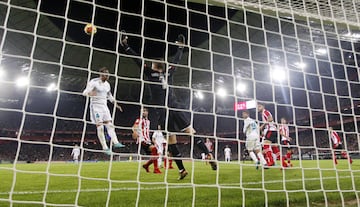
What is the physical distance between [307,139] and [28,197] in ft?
81.5

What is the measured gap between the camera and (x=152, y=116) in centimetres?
2711

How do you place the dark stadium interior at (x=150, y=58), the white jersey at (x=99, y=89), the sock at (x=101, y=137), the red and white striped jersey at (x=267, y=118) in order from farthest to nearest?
the dark stadium interior at (x=150, y=58), the red and white striped jersey at (x=267, y=118), the sock at (x=101, y=137), the white jersey at (x=99, y=89)

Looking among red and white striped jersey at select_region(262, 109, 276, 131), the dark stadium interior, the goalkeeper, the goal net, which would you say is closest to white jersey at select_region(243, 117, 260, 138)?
red and white striped jersey at select_region(262, 109, 276, 131)

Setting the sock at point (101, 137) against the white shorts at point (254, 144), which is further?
the white shorts at point (254, 144)

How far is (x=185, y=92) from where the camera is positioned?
2764 centimetres

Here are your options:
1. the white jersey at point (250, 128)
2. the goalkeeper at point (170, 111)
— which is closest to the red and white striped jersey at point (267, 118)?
the white jersey at point (250, 128)

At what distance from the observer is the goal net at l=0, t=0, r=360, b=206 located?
3598 mm

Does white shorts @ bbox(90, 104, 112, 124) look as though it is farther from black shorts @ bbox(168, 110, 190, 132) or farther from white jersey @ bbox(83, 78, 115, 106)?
black shorts @ bbox(168, 110, 190, 132)

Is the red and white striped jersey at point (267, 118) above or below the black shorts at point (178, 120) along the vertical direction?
above

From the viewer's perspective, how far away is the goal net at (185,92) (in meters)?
3.60

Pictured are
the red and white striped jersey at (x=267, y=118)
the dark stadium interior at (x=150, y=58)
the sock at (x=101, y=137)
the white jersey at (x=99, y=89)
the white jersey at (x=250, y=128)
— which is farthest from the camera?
the dark stadium interior at (x=150, y=58)

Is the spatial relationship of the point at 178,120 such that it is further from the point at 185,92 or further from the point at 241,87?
the point at 185,92

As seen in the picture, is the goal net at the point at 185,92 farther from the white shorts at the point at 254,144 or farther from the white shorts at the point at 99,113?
the white shorts at the point at 99,113

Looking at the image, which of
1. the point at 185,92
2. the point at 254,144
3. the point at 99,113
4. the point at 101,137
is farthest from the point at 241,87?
the point at 101,137
